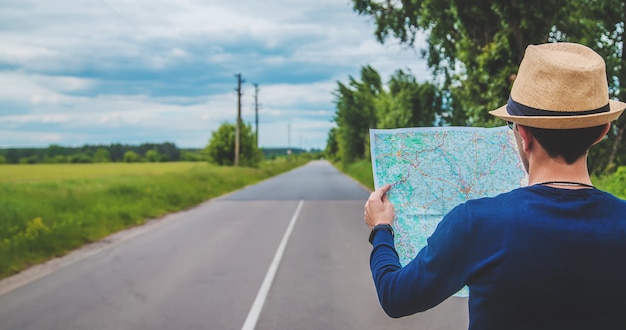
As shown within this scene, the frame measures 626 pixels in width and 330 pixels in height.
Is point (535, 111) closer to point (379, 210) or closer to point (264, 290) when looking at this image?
point (379, 210)

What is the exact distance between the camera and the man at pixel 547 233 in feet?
5.26

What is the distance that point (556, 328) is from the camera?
5.34 feet

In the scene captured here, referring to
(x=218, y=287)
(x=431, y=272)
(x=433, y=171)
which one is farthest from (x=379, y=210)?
(x=218, y=287)

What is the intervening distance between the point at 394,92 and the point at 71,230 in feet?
57.5

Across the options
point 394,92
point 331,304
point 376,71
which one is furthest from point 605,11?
point 376,71

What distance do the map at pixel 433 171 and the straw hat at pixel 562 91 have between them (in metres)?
0.53

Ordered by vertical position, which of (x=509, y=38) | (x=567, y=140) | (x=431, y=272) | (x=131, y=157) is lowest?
(x=131, y=157)

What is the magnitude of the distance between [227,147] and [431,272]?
64664mm

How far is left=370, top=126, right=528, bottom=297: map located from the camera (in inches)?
86.4

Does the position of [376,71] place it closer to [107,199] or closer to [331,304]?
[107,199]

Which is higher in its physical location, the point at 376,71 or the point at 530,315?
the point at 376,71

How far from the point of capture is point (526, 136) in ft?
5.71

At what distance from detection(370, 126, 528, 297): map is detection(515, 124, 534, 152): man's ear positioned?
526mm

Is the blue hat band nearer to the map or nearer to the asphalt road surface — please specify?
the map
